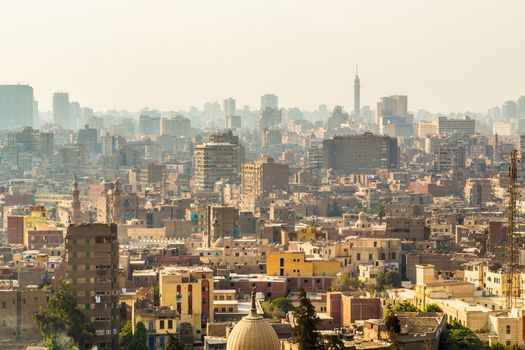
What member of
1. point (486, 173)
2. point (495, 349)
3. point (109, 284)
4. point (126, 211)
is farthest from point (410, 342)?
point (486, 173)

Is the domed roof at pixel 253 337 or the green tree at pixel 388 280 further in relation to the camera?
the green tree at pixel 388 280

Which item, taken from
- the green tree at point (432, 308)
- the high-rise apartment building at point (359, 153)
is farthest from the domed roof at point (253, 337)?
the high-rise apartment building at point (359, 153)

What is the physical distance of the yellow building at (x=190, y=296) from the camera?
35.6 meters

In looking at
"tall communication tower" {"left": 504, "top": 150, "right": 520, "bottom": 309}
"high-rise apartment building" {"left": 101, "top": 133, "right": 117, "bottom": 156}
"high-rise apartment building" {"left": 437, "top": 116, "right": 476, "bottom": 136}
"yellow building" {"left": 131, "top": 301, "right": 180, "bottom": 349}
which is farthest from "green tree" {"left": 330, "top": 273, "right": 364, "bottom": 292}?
"high-rise apartment building" {"left": 437, "top": 116, "right": 476, "bottom": 136}

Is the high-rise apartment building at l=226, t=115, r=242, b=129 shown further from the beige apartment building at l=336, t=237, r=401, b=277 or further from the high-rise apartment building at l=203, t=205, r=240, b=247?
the beige apartment building at l=336, t=237, r=401, b=277

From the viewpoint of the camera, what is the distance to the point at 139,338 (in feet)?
109

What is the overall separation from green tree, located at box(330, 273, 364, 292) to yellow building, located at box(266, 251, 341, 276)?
2.78 feet

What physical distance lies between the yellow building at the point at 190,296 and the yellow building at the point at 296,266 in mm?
5688

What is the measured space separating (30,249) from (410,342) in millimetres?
25670

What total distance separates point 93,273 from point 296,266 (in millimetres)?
8898

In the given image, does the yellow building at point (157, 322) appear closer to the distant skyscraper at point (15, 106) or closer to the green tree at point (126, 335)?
the green tree at point (126, 335)

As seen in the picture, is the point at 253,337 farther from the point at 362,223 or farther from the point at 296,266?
the point at 362,223

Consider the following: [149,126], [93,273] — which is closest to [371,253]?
[93,273]

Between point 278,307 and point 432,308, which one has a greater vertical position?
point 432,308
